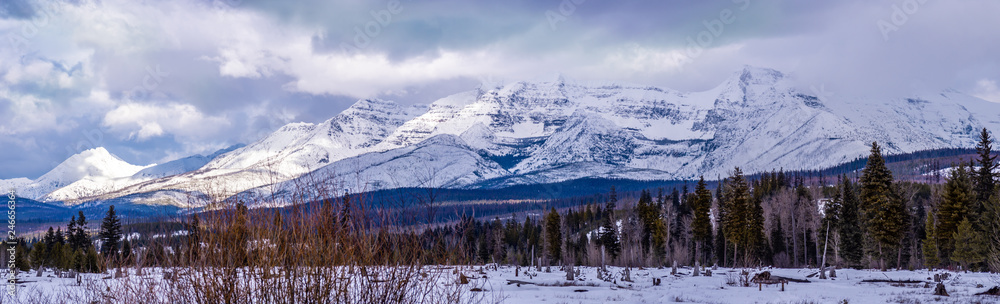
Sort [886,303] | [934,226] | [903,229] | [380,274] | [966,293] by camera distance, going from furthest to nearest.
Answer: [934,226], [903,229], [966,293], [886,303], [380,274]

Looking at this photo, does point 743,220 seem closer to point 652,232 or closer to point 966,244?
point 966,244

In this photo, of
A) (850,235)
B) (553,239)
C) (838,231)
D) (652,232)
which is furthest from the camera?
(553,239)

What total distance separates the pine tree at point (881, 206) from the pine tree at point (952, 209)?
388cm

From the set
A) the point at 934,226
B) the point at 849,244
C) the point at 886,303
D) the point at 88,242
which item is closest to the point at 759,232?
the point at 849,244

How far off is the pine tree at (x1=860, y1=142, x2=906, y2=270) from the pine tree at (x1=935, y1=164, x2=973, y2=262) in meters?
3.88

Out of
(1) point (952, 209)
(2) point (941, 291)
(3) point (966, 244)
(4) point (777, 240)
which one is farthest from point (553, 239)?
(2) point (941, 291)

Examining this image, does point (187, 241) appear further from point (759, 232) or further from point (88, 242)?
point (88, 242)

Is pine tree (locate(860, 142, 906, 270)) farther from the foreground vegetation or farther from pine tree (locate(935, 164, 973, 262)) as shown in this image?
pine tree (locate(935, 164, 973, 262))

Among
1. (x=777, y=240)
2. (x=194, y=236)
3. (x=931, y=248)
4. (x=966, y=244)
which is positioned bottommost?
(x=777, y=240)

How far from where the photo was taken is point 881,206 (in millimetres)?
53750

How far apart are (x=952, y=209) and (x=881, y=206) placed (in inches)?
273

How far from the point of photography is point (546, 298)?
84.7 ft

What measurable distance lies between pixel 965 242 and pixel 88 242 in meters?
86.5

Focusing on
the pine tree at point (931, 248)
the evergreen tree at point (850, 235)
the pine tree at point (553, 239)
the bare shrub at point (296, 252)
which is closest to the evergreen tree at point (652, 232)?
the pine tree at point (553, 239)
